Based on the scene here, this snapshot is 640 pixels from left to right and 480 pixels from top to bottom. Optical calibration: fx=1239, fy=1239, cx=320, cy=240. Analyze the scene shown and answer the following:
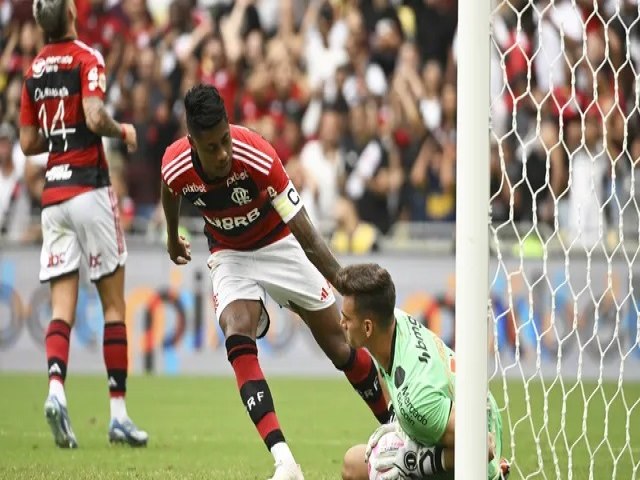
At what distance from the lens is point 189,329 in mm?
13289

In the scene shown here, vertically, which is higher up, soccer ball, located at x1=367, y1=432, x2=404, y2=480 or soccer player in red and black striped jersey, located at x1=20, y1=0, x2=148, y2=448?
soccer player in red and black striped jersey, located at x1=20, y1=0, x2=148, y2=448

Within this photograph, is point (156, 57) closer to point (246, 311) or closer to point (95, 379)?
point (95, 379)

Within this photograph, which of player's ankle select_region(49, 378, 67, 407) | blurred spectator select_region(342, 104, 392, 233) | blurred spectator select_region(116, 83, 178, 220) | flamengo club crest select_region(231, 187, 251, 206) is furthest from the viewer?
blurred spectator select_region(116, 83, 178, 220)

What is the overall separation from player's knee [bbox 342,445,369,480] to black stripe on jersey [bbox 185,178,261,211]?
4.56 feet

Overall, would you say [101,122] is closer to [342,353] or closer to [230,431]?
[342,353]

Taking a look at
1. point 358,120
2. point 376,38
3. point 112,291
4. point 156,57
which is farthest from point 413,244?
point 112,291

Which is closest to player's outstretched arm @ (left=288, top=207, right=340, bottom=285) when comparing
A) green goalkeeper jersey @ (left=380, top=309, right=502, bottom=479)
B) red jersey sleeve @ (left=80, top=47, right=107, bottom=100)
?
green goalkeeper jersey @ (left=380, top=309, right=502, bottom=479)

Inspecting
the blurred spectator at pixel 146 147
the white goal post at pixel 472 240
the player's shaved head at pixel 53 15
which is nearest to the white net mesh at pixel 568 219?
the blurred spectator at pixel 146 147

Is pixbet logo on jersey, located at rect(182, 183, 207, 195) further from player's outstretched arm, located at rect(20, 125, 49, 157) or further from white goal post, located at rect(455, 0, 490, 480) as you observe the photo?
player's outstretched arm, located at rect(20, 125, 49, 157)

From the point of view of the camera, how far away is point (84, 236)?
819cm

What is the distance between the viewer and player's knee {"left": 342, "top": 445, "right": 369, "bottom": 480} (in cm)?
561

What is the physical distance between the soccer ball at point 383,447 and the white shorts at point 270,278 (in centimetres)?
117

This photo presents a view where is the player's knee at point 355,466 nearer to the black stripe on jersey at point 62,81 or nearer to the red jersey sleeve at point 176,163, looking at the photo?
the red jersey sleeve at point 176,163

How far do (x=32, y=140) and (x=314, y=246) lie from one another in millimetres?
3104
